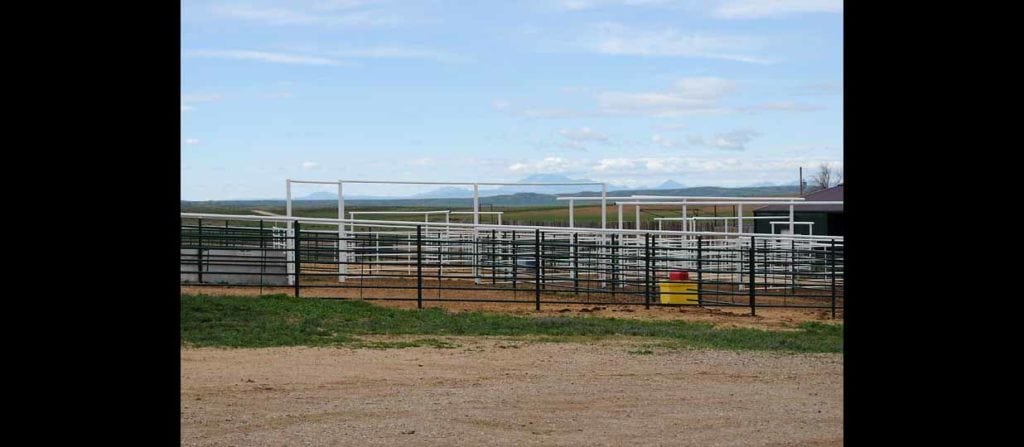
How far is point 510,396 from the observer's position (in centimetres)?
978

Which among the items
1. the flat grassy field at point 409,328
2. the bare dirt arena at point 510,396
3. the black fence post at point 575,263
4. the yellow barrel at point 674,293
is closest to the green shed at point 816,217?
the black fence post at point 575,263

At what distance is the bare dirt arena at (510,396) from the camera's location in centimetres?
801

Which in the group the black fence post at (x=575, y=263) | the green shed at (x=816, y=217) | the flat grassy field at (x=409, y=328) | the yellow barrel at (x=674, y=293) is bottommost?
the flat grassy field at (x=409, y=328)

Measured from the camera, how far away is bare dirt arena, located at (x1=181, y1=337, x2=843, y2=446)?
8008 mm

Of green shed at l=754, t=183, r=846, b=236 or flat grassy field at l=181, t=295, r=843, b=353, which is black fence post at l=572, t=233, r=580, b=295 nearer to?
flat grassy field at l=181, t=295, r=843, b=353

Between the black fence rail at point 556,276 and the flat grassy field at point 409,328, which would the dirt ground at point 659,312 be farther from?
the flat grassy field at point 409,328

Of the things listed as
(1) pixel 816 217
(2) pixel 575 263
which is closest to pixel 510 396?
(2) pixel 575 263

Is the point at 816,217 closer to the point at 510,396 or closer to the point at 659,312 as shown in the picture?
the point at 659,312

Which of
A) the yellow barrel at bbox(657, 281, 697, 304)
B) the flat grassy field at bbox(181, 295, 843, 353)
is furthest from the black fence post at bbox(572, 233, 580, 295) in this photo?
the flat grassy field at bbox(181, 295, 843, 353)
